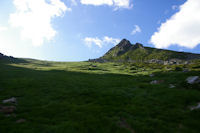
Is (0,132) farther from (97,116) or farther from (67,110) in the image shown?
(97,116)

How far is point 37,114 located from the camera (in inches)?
486

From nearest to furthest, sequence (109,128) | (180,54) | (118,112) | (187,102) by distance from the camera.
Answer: (109,128) < (118,112) < (187,102) < (180,54)

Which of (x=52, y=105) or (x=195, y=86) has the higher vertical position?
(x=195, y=86)

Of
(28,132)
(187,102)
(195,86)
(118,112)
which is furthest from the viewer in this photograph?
(195,86)

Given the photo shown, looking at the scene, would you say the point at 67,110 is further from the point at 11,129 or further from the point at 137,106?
the point at 137,106

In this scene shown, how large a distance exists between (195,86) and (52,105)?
79.5 feet

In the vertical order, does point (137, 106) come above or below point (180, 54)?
below

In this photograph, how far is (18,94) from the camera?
18641 millimetres

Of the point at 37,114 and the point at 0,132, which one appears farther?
the point at 37,114

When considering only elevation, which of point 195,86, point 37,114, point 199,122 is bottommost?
point 37,114

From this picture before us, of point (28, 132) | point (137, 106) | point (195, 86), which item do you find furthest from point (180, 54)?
point (28, 132)

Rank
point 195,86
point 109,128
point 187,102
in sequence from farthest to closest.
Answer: point 195,86, point 187,102, point 109,128

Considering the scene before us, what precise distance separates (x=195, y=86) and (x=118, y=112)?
52.0ft

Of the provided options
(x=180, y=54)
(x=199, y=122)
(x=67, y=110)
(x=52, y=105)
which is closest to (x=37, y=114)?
(x=52, y=105)
